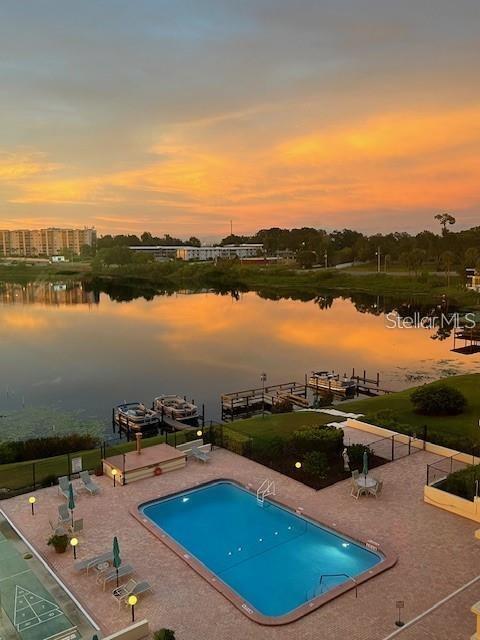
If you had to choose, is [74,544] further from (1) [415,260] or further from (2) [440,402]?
(1) [415,260]

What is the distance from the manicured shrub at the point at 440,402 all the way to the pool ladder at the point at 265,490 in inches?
449

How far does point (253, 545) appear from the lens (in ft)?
50.7

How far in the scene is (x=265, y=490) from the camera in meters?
18.0

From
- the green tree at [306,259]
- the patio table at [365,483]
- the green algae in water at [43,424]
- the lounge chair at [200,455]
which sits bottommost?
the green algae in water at [43,424]

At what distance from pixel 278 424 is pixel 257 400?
35.9 feet

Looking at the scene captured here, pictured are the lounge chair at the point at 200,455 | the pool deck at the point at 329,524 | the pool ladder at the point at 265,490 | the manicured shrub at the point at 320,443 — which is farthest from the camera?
the lounge chair at the point at 200,455

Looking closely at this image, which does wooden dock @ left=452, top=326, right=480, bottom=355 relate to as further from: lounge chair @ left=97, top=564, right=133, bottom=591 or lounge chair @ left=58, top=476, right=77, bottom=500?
lounge chair @ left=97, top=564, right=133, bottom=591

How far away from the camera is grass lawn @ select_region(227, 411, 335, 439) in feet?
79.6

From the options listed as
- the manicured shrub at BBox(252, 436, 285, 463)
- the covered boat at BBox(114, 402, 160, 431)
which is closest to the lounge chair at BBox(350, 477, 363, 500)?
the manicured shrub at BBox(252, 436, 285, 463)

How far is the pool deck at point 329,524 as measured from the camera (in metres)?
11.3

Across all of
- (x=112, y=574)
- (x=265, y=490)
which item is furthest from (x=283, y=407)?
(x=112, y=574)

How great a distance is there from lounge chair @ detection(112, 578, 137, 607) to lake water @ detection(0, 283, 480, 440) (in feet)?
71.8

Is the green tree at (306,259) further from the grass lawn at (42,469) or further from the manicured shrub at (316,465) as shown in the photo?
the manicured shrub at (316,465)

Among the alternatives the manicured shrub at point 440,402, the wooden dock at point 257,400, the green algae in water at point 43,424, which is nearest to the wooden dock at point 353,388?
the wooden dock at point 257,400
